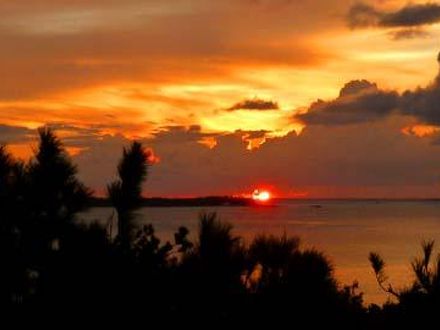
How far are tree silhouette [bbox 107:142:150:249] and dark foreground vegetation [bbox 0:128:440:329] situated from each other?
0.4 inches

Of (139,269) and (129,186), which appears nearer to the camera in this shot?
(139,269)

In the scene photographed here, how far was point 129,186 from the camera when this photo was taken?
8891mm

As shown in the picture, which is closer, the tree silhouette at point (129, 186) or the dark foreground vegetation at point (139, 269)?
the dark foreground vegetation at point (139, 269)

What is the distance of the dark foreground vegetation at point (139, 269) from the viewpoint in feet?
23.4

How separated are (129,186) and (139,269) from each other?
60.6 inches

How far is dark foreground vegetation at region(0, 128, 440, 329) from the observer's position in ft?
23.4

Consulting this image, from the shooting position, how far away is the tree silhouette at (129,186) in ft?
28.8

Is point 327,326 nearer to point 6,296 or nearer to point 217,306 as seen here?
point 217,306

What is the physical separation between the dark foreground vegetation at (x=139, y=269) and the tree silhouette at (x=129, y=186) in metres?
0.01

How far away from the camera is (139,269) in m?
7.52

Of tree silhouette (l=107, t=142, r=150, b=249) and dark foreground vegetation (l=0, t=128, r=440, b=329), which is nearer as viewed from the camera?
dark foreground vegetation (l=0, t=128, r=440, b=329)

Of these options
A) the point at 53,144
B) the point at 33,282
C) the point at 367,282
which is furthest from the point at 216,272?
the point at 367,282

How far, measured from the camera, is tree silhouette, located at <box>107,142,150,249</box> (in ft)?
28.8

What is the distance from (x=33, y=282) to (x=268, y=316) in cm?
209
